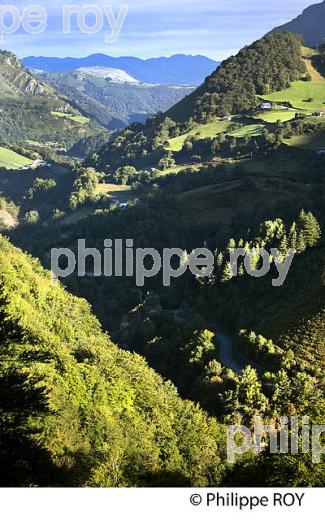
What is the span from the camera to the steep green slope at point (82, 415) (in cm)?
1472

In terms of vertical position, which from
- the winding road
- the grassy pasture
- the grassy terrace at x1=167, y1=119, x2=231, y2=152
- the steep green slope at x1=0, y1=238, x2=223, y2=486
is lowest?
the winding road

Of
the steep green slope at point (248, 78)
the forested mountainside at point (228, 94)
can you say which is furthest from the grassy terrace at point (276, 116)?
the steep green slope at point (248, 78)

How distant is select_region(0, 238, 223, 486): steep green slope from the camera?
1472cm

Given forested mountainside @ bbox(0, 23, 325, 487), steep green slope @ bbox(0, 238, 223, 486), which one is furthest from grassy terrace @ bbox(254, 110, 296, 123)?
steep green slope @ bbox(0, 238, 223, 486)

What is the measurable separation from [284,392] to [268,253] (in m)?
25.3

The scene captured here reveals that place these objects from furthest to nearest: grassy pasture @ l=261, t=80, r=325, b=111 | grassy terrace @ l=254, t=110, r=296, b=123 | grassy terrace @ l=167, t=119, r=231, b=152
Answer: grassy terrace @ l=167, t=119, r=231, b=152 → grassy pasture @ l=261, t=80, r=325, b=111 → grassy terrace @ l=254, t=110, r=296, b=123

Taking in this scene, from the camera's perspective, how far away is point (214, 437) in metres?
33.2

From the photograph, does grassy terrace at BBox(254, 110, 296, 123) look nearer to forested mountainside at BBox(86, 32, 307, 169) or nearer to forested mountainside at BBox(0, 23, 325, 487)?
forested mountainside at BBox(0, 23, 325, 487)

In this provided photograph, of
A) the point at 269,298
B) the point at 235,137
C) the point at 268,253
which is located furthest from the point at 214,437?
the point at 235,137

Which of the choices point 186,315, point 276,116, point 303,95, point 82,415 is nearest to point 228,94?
point 303,95

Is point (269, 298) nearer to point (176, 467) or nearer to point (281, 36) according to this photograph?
point (176, 467)

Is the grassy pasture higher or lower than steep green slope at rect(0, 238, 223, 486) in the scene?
higher

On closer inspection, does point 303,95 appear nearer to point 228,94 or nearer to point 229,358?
point 228,94

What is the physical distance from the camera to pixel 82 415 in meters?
29.5
